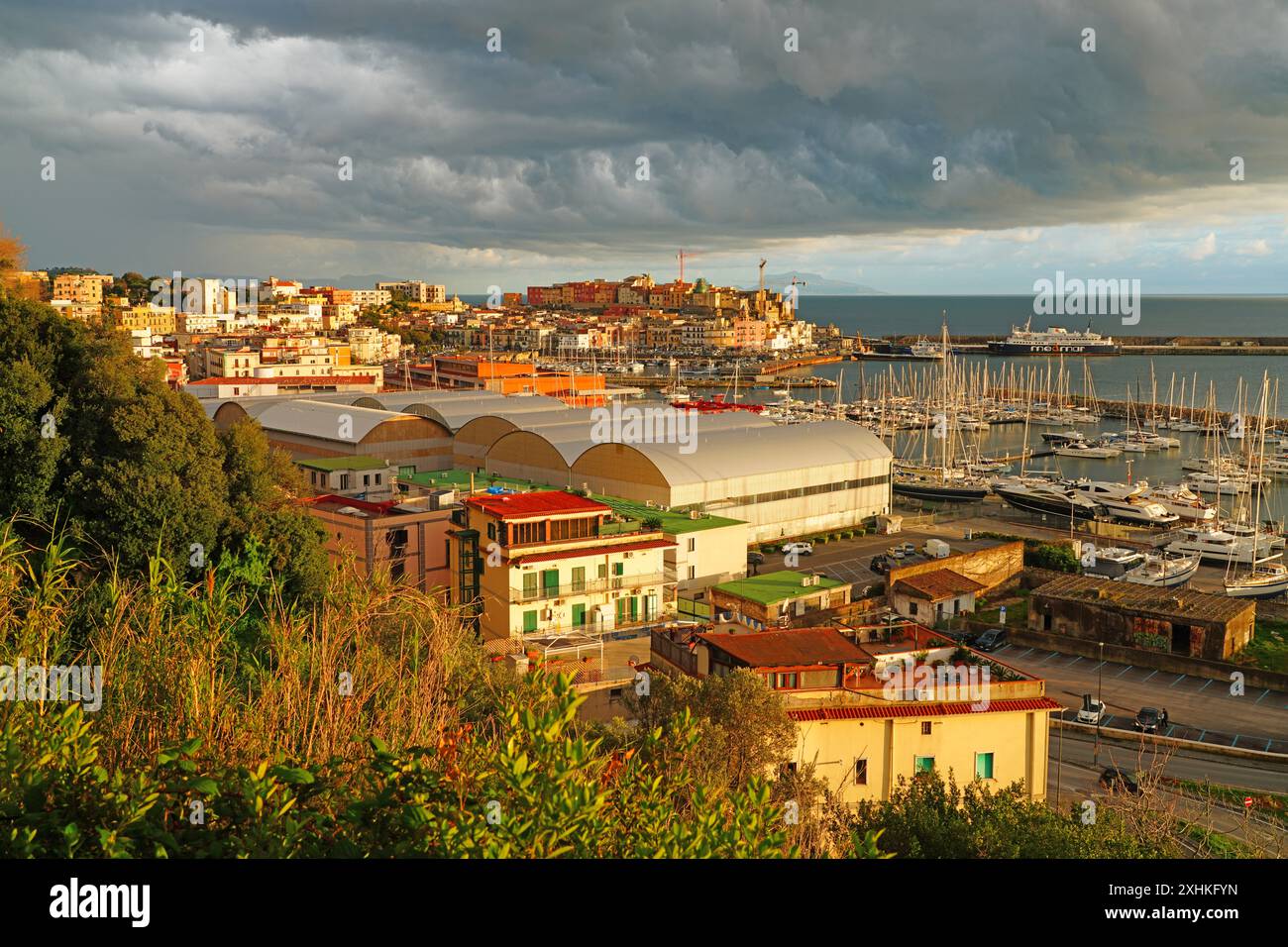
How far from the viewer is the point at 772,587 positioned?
1498 cm

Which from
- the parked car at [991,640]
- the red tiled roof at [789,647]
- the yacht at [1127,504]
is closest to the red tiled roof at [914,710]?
the red tiled roof at [789,647]

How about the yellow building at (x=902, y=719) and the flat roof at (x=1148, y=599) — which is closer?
the yellow building at (x=902, y=719)

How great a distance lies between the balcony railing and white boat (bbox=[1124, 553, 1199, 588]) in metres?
9.75

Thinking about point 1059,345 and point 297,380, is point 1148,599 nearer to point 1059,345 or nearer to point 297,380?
point 297,380

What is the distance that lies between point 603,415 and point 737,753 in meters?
18.6

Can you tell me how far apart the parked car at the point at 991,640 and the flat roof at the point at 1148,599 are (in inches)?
36.5

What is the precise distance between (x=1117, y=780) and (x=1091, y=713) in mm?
2005

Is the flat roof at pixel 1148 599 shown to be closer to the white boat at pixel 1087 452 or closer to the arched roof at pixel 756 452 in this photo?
the arched roof at pixel 756 452

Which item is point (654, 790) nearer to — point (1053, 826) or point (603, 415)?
point (1053, 826)
